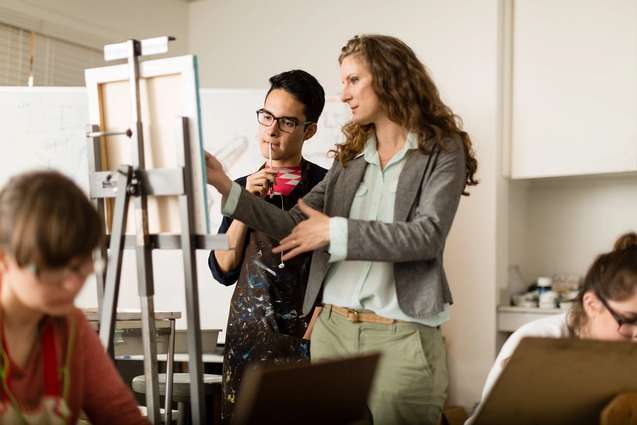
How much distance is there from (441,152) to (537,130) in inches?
77.6

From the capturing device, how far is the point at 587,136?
10.8 feet

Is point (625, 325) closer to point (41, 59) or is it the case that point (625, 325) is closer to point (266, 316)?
point (266, 316)

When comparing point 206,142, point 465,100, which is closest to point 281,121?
point 206,142

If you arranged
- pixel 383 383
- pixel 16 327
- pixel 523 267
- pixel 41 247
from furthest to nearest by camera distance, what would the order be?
pixel 523 267 → pixel 383 383 → pixel 16 327 → pixel 41 247

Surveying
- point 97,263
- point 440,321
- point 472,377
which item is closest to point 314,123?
point 440,321

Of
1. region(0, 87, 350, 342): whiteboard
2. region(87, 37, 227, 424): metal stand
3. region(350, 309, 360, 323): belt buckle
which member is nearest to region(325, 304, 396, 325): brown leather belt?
region(350, 309, 360, 323): belt buckle

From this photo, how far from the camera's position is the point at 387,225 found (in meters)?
1.48

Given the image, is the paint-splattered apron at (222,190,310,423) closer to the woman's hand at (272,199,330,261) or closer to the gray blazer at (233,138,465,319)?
the gray blazer at (233,138,465,319)

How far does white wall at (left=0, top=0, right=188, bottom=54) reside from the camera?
355 cm

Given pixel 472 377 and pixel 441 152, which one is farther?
pixel 472 377

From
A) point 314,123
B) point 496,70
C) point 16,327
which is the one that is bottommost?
point 16,327

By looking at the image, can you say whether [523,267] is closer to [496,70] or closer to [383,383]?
[496,70]

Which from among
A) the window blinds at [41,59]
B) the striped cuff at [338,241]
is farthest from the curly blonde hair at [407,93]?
the window blinds at [41,59]

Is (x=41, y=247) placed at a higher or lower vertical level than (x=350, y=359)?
higher
